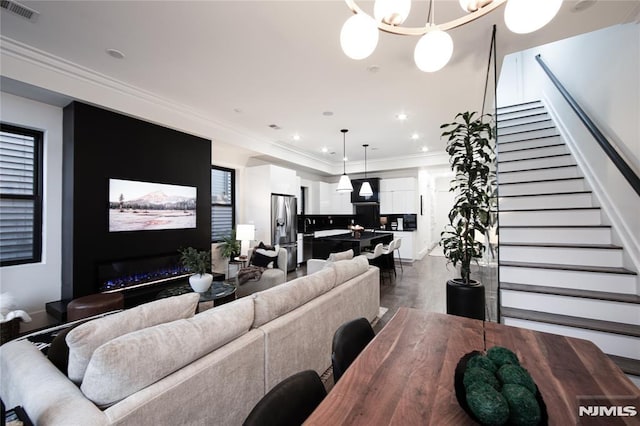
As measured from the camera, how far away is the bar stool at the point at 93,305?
2.73 meters

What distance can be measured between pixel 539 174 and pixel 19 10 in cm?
571

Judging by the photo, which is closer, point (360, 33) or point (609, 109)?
point (360, 33)

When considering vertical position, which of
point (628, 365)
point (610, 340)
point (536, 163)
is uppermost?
point (536, 163)

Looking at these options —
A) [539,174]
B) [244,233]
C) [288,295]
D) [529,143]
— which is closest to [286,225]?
[244,233]

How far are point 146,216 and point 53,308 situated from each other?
1.43 m

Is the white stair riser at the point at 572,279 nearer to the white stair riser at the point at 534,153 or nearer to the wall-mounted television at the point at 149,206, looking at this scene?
the white stair riser at the point at 534,153

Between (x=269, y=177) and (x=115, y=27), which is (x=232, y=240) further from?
(x=115, y=27)

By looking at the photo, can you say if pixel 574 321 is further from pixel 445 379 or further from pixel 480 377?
pixel 480 377

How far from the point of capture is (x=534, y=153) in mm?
3812

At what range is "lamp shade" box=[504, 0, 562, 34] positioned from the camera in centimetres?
123

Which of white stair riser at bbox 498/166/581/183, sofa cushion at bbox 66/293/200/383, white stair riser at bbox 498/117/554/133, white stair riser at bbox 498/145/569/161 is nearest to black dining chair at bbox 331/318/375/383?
sofa cushion at bbox 66/293/200/383

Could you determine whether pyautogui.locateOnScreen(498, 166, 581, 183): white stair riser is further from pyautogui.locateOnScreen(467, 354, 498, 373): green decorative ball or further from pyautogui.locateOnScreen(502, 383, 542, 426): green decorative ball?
pyautogui.locateOnScreen(502, 383, 542, 426): green decorative ball

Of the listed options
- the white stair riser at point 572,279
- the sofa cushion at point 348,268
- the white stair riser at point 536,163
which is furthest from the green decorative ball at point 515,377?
the white stair riser at point 536,163

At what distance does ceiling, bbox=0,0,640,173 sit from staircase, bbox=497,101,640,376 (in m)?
1.37
